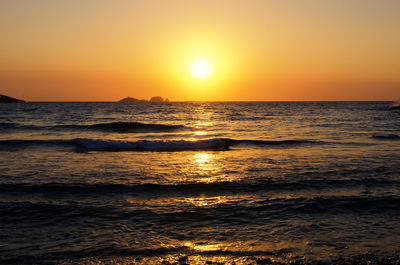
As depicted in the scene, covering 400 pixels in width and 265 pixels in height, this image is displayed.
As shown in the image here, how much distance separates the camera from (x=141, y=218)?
24.4ft

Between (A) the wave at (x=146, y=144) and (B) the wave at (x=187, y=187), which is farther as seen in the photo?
(A) the wave at (x=146, y=144)

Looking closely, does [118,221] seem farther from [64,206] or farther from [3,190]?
[3,190]

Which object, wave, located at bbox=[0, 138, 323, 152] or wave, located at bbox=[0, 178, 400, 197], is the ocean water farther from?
wave, located at bbox=[0, 138, 323, 152]

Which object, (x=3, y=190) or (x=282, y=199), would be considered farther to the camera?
(x=3, y=190)

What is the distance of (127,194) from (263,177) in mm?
4847

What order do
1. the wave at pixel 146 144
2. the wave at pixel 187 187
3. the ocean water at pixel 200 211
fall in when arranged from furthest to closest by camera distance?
1. the wave at pixel 146 144
2. the wave at pixel 187 187
3. the ocean water at pixel 200 211

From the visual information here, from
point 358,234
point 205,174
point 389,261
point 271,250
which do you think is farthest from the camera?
point 205,174

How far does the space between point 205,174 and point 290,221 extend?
5.24 metres

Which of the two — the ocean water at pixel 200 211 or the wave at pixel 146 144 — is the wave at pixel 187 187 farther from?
the wave at pixel 146 144

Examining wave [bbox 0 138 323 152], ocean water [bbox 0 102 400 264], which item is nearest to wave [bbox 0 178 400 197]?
ocean water [bbox 0 102 400 264]

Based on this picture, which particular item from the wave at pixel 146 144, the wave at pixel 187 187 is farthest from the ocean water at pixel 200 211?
the wave at pixel 146 144

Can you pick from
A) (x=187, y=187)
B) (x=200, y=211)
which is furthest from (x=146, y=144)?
(x=200, y=211)

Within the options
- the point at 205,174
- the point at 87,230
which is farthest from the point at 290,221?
the point at 205,174

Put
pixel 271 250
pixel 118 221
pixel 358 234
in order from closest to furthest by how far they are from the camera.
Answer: pixel 271 250 < pixel 358 234 < pixel 118 221
